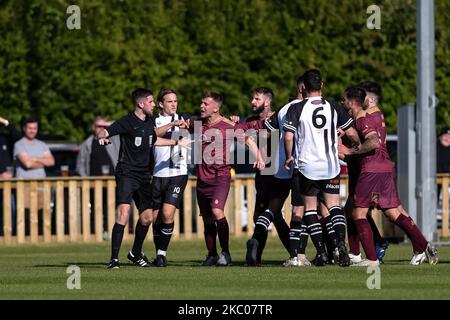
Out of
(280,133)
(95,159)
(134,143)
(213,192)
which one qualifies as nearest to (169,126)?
(134,143)

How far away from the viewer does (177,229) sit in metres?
26.7

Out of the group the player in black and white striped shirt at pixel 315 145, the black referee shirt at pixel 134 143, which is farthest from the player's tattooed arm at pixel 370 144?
the black referee shirt at pixel 134 143

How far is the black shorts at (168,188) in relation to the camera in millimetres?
19172

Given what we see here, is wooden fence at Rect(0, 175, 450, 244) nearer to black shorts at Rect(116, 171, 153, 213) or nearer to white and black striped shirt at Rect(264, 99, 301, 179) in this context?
black shorts at Rect(116, 171, 153, 213)

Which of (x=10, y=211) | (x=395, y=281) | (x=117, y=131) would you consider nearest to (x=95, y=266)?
(x=117, y=131)

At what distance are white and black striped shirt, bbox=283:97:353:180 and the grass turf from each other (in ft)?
3.77

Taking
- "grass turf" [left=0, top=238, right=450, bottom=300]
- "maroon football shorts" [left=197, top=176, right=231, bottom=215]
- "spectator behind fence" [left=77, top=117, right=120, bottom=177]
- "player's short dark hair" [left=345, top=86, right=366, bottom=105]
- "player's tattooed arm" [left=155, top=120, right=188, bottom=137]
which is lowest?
"grass turf" [left=0, top=238, right=450, bottom=300]

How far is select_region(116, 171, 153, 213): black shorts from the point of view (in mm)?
18625

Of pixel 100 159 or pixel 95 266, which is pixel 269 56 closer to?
pixel 100 159

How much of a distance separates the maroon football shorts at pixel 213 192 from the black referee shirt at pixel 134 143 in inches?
34.1

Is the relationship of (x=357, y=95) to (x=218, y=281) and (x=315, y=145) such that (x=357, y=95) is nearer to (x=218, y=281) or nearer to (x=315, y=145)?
(x=315, y=145)

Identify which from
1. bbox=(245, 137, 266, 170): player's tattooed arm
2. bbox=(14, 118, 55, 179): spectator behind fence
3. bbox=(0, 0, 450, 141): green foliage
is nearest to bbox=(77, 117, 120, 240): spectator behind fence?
bbox=(14, 118, 55, 179): spectator behind fence

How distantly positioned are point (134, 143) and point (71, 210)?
25.2 ft
